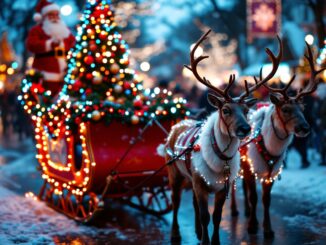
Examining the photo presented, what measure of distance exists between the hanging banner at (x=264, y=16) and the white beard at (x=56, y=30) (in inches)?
448

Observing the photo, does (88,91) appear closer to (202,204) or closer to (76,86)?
(76,86)

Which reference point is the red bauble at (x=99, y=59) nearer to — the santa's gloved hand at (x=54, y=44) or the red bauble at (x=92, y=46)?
the red bauble at (x=92, y=46)

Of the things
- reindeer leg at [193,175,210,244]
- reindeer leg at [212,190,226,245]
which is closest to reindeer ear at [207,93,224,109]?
reindeer leg at [193,175,210,244]

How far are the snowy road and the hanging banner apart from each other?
33.6ft

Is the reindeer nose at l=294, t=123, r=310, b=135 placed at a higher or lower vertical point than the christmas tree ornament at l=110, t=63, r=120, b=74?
lower

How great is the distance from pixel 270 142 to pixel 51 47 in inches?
198

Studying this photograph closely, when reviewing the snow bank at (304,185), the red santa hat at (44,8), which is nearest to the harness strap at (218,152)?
the snow bank at (304,185)

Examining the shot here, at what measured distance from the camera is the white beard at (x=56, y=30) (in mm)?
11531

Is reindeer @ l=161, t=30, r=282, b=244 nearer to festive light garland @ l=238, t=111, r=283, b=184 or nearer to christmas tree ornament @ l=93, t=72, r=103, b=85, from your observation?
festive light garland @ l=238, t=111, r=283, b=184

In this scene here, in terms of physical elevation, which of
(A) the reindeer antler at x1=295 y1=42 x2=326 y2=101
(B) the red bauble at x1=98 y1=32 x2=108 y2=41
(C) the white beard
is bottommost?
(A) the reindeer antler at x1=295 y1=42 x2=326 y2=101

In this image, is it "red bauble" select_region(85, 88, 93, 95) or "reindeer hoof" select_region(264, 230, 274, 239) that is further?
"red bauble" select_region(85, 88, 93, 95)

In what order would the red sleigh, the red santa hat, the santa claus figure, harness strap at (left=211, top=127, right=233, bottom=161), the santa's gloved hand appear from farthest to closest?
the red santa hat → the santa's gloved hand → the santa claus figure → the red sleigh → harness strap at (left=211, top=127, right=233, bottom=161)

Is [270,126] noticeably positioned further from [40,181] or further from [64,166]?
[40,181]

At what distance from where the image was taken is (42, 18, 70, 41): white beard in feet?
37.8
